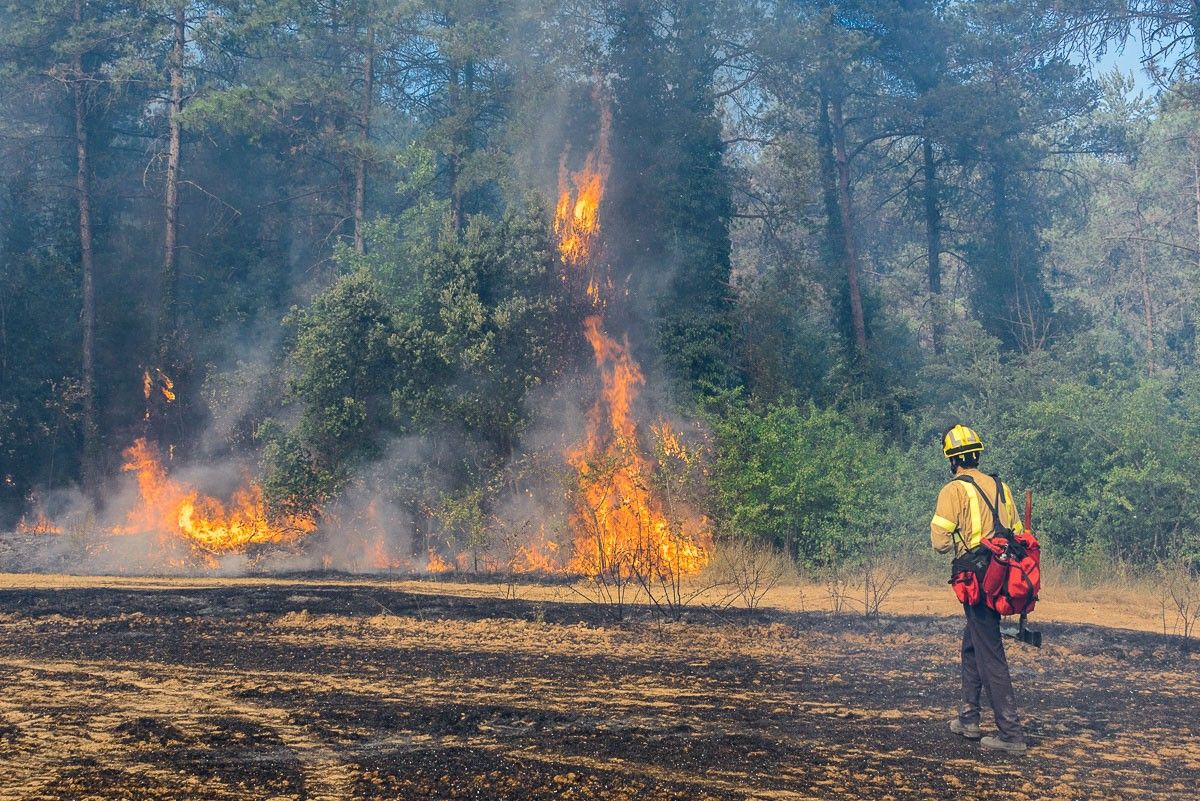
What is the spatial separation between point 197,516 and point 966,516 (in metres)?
22.3

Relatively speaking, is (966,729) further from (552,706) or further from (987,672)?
(552,706)

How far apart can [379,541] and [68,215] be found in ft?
53.9

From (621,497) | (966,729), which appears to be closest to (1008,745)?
(966,729)

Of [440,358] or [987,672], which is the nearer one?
[987,672]

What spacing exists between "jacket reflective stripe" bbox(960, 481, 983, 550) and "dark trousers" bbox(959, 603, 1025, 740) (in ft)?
1.43

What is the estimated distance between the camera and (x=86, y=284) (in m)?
30.8

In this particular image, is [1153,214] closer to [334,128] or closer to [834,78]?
[834,78]

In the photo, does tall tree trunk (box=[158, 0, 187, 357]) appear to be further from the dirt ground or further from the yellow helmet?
the yellow helmet

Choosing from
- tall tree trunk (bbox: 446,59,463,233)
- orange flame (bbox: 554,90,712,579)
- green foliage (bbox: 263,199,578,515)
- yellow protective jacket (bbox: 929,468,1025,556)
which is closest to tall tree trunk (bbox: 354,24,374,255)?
tall tree trunk (bbox: 446,59,463,233)

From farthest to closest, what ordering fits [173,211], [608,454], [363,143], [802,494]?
1. [173,211]
2. [363,143]
3. [608,454]
4. [802,494]

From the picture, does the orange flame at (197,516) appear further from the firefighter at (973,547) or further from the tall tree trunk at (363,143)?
the firefighter at (973,547)

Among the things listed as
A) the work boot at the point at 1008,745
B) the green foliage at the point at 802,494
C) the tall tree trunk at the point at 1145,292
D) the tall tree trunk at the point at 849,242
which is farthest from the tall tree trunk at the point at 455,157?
the tall tree trunk at the point at 1145,292

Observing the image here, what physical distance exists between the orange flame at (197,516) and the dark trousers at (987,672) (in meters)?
18.7

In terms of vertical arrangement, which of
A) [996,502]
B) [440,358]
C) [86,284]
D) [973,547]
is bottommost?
[973,547]
